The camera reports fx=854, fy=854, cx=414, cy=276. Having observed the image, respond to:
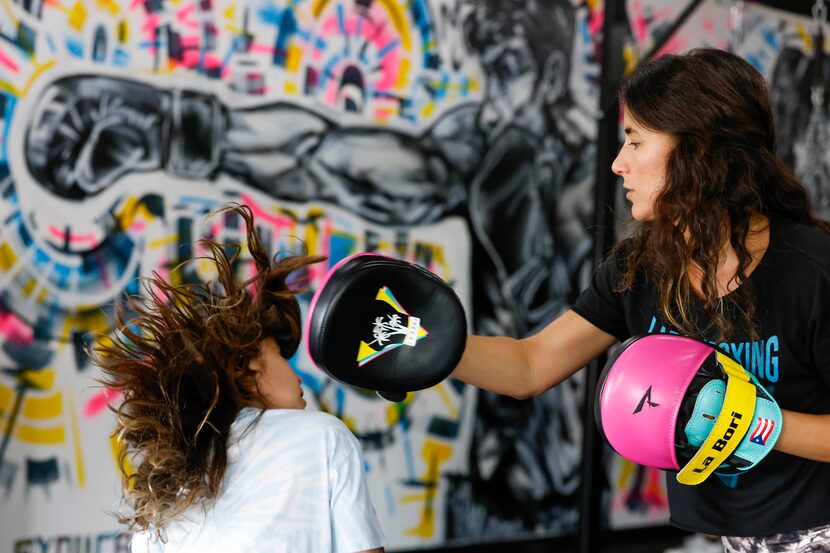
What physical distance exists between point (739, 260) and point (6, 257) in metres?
1.84

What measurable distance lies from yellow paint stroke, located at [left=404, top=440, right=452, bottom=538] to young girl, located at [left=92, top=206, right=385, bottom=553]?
159 centimetres

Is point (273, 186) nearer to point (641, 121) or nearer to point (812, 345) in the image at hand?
point (641, 121)

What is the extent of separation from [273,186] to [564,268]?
112 centimetres

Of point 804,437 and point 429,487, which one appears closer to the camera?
point 804,437

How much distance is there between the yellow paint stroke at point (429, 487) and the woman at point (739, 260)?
142cm

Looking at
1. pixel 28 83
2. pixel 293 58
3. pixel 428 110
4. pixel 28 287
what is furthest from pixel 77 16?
pixel 428 110

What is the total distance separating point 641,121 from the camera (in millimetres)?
1446

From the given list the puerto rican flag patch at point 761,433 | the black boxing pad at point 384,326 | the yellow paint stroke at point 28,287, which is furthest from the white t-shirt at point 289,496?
the yellow paint stroke at point 28,287

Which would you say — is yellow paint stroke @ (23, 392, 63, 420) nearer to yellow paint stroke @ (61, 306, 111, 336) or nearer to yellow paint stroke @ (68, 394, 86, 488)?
yellow paint stroke @ (68, 394, 86, 488)

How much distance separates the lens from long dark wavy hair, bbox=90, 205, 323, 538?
124 centimetres

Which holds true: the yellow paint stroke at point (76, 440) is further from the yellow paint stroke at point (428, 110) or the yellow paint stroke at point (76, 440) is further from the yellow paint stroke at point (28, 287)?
the yellow paint stroke at point (428, 110)

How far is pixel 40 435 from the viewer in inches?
91.1

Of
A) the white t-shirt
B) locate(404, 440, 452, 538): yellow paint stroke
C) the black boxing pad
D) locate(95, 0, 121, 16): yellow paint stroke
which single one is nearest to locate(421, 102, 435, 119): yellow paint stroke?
locate(95, 0, 121, 16): yellow paint stroke

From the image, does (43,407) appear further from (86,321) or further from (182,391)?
(182,391)
